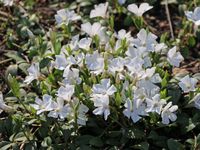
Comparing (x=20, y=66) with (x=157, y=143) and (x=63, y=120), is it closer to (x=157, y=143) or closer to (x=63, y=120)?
(x=63, y=120)

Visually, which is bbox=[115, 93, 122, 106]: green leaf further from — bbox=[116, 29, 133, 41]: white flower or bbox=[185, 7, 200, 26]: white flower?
bbox=[185, 7, 200, 26]: white flower

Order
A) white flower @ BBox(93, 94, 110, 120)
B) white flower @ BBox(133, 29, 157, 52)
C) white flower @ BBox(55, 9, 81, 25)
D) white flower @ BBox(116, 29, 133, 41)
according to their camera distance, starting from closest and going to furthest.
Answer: white flower @ BBox(93, 94, 110, 120), white flower @ BBox(133, 29, 157, 52), white flower @ BBox(116, 29, 133, 41), white flower @ BBox(55, 9, 81, 25)

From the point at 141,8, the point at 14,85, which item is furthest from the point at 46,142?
the point at 141,8

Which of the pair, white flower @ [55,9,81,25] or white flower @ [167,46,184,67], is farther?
white flower @ [55,9,81,25]

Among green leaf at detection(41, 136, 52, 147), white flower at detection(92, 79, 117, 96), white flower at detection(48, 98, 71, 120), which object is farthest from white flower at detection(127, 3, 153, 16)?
green leaf at detection(41, 136, 52, 147)

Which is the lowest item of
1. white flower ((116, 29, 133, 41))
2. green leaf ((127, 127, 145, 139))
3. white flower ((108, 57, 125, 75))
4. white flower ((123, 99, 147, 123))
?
green leaf ((127, 127, 145, 139))

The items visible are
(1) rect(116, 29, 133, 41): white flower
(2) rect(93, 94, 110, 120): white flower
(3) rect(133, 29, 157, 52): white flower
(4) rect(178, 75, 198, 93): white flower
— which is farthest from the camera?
(1) rect(116, 29, 133, 41): white flower

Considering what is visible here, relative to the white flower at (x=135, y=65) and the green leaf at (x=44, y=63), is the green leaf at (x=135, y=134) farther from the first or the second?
the green leaf at (x=44, y=63)

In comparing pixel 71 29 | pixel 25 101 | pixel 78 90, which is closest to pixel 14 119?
pixel 25 101
